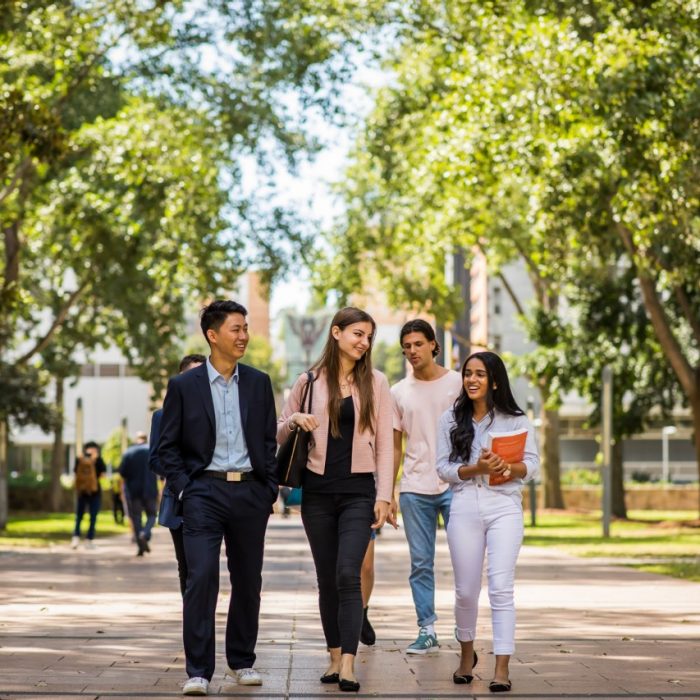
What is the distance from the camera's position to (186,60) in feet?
100

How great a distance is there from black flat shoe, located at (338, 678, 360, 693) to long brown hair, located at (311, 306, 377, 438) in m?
1.20

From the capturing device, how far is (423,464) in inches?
406

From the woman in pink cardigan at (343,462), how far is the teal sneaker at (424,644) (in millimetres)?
1472

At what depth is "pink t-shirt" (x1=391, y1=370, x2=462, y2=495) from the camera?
33.7ft

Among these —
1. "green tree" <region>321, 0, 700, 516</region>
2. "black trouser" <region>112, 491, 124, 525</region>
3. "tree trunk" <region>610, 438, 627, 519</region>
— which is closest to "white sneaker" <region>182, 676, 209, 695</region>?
"green tree" <region>321, 0, 700, 516</region>

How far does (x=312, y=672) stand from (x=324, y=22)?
20504mm

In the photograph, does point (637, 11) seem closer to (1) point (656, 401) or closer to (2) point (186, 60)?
(2) point (186, 60)

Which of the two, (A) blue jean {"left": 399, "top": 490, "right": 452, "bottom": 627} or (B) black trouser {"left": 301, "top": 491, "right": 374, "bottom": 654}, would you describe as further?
(A) blue jean {"left": 399, "top": 490, "right": 452, "bottom": 627}

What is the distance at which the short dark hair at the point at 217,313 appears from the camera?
8.45m

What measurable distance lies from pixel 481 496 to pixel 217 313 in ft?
5.34

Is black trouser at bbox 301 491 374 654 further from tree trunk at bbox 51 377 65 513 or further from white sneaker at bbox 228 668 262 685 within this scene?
tree trunk at bbox 51 377 65 513

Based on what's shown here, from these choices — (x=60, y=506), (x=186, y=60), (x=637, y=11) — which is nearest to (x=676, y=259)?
(x=637, y=11)

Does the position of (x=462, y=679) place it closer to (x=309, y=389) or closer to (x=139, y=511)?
(x=309, y=389)

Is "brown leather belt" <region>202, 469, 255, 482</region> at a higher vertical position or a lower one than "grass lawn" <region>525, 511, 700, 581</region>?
higher
